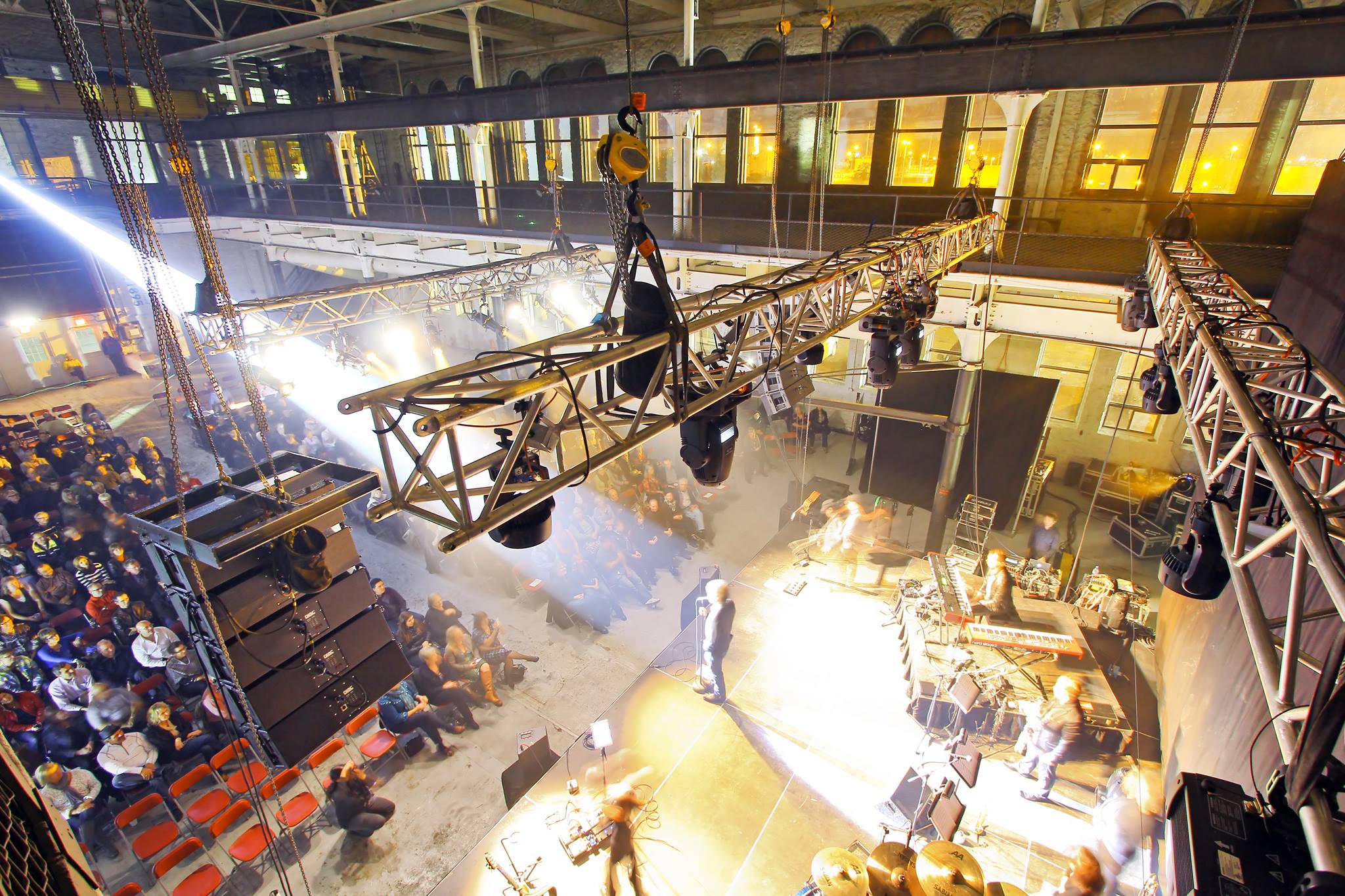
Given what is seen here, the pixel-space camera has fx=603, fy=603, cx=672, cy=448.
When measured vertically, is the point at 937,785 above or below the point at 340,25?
below

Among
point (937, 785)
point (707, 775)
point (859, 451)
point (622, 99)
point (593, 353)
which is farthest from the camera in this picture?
point (859, 451)

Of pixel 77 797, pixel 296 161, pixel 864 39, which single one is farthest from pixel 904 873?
pixel 296 161

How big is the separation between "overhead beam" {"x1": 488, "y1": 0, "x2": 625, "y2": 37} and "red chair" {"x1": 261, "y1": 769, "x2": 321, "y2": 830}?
41.1 feet

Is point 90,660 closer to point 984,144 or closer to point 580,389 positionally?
point 580,389

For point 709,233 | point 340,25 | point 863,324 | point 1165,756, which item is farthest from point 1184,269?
point 340,25

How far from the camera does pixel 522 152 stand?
18203 millimetres

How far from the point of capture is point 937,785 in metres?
6.03

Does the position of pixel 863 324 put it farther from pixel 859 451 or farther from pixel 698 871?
pixel 859 451

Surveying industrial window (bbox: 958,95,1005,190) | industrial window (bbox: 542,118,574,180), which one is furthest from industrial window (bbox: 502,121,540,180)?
industrial window (bbox: 958,95,1005,190)

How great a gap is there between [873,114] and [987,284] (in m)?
6.44

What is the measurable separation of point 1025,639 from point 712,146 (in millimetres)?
12872

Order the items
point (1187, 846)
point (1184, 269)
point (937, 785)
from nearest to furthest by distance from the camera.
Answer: point (1187, 846) < point (1184, 269) < point (937, 785)

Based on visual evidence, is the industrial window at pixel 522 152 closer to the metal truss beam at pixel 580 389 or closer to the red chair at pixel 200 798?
the metal truss beam at pixel 580 389

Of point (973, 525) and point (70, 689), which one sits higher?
point (70, 689)
